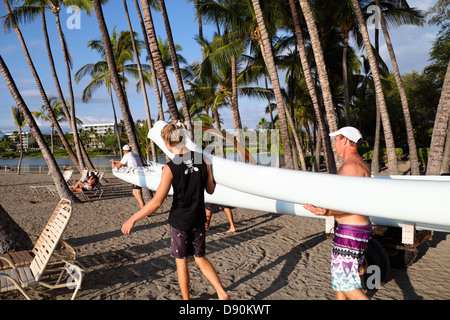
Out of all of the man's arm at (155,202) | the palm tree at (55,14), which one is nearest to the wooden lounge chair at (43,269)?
the man's arm at (155,202)

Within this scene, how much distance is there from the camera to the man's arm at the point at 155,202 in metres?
2.41

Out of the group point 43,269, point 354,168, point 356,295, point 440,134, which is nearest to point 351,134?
point 354,168

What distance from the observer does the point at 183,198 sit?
2508 millimetres

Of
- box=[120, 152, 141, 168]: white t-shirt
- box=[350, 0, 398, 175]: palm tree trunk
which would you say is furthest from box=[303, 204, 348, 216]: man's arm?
box=[350, 0, 398, 175]: palm tree trunk

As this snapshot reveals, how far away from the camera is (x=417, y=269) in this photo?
3.94 metres

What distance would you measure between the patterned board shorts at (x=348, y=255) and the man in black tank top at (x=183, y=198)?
3.64ft

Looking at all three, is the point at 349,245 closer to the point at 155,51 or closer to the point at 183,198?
the point at 183,198

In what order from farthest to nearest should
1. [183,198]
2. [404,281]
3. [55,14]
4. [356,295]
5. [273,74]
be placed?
[55,14], [273,74], [404,281], [183,198], [356,295]

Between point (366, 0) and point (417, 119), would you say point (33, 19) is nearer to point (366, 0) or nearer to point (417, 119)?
point (366, 0)

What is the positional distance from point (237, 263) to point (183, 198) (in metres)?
2.02

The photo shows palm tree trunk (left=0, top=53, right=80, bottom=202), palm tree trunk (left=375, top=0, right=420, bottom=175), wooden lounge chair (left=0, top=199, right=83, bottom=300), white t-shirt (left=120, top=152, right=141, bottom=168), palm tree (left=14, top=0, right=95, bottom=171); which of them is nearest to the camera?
wooden lounge chair (left=0, top=199, right=83, bottom=300)

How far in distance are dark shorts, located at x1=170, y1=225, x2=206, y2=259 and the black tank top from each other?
58mm

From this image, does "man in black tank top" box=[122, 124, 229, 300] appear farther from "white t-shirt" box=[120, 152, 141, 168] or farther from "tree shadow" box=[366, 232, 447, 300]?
"white t-shirt" box=[120, 152, 141, 168]

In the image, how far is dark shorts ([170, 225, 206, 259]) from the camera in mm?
2533
